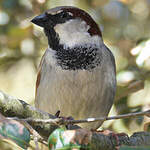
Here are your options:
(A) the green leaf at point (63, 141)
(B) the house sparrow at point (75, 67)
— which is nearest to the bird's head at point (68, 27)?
(B) the house sparrow at point (75, 67)

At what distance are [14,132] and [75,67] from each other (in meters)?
1.20

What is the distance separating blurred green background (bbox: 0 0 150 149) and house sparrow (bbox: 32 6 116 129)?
14cm

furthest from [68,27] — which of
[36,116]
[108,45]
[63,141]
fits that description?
[63,141]

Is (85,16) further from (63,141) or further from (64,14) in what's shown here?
(63,141)

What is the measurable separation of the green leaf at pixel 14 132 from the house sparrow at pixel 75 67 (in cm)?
113

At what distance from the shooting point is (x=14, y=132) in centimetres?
133

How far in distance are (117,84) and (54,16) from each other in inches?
23.4

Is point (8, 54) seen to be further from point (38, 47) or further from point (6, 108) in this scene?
point (6, 108)

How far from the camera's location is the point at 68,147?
134 cm

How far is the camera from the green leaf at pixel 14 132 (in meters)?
1.33

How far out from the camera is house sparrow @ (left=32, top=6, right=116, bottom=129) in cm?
250

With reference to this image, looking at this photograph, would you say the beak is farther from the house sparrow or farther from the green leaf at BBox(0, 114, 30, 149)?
the green leaf at BBox(0, 114, 30, 149)

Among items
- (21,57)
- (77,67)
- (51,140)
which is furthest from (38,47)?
(51,140)

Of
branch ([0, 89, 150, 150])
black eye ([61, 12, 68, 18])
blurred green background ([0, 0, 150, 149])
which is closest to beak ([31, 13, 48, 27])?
black eye ([61, 12, 68, 18])
